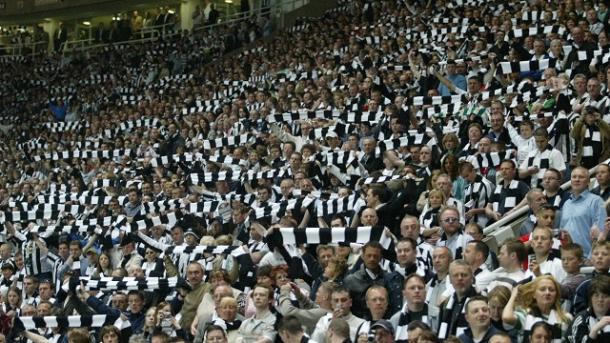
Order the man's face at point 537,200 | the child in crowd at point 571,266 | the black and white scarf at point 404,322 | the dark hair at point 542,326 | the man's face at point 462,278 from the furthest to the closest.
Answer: the man's face at point 537,200 → the black and white scarf at point 404,322 → the man's face at point 462,278 → the child in crowd at point 571,266 → the dark hair at point 542,326

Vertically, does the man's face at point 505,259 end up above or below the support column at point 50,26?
below

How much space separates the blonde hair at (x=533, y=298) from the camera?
808 cm

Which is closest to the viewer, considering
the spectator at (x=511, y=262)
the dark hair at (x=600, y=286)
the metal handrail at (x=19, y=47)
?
the dark hair at (x=600, y=286)

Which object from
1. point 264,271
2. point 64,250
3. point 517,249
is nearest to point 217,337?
point 264,271

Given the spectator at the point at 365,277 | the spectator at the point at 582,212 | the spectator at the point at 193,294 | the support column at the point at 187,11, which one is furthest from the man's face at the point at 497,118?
the support column at the point at 187,11

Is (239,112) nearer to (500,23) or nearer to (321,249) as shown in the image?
(500,23)

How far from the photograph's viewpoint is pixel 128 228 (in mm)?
15797

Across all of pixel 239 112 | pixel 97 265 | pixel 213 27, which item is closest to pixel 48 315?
pixel 97 265

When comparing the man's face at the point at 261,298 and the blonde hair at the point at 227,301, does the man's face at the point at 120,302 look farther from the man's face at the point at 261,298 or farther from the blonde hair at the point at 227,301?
the man's face at the point at 261,298

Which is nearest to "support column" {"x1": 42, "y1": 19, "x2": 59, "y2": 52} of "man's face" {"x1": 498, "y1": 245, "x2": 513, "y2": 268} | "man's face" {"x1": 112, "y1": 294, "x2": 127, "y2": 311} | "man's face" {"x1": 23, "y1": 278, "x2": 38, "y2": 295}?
"man's face" {"x1": 23, "y1": 278, "x2": 38, "y2": 295}

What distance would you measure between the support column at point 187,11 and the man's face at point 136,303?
2936 cm

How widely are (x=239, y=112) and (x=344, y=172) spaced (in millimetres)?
6556

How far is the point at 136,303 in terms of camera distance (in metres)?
11.8

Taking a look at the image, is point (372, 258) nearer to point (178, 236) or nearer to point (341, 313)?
point (341, 313)
